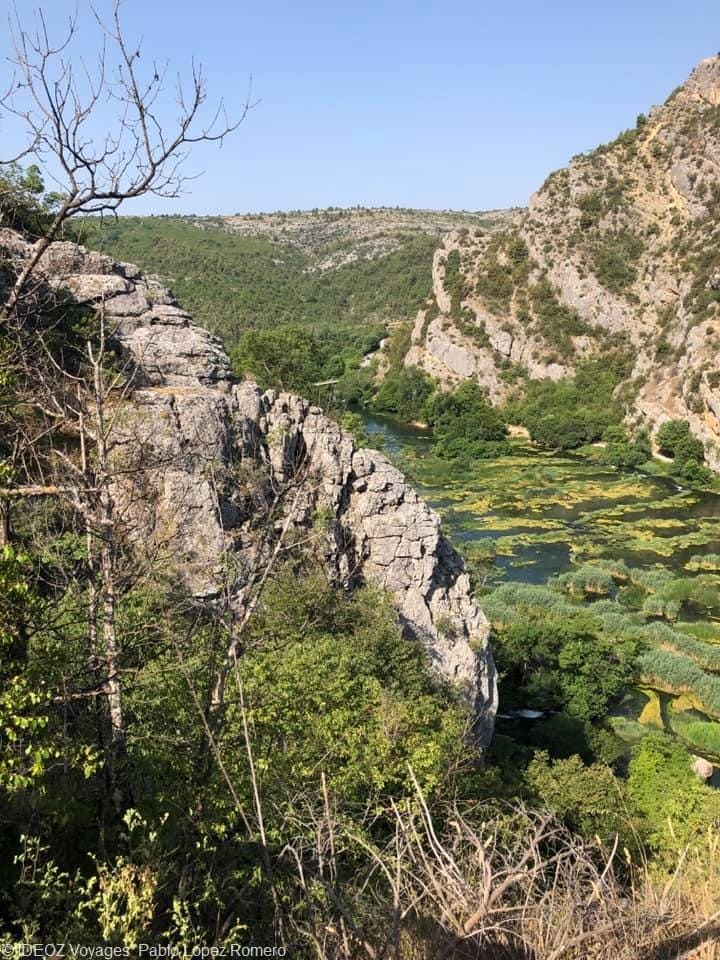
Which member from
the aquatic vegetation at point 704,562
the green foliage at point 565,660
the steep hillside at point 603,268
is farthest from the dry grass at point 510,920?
the steep hillside at point 603,268

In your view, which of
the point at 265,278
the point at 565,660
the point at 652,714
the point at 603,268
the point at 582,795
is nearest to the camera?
the point at 582,795

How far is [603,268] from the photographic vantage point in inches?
3506

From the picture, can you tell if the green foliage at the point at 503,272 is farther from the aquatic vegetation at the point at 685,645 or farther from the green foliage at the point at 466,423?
the aquatic vegetation at the point at 685,645

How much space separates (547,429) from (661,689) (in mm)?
49483

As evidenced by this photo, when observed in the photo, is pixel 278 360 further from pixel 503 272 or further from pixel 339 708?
pixel 503 272

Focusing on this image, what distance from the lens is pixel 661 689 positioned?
2627cm

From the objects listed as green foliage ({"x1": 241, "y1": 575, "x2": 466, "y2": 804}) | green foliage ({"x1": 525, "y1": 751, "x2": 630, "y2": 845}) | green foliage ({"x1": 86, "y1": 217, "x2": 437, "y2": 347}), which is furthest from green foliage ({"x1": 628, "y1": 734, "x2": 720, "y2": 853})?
green foliage ({"x1": 86, "y1": 217, "x2": 437, "y2": 347})

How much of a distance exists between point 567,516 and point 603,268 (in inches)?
2104

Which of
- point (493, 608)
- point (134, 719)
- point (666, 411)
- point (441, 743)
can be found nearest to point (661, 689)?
point (493, 608)

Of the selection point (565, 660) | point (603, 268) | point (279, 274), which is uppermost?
point (279, 274)

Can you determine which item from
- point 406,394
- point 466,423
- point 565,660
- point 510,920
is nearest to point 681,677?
point 565,660

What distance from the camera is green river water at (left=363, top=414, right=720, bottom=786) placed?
1522 inches

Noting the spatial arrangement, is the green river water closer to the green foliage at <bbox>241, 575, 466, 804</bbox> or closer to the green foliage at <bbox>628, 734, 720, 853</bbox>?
the green foliage at <bbox>628, 734, 720, 853</bbox>

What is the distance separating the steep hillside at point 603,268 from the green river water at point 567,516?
18.9m
